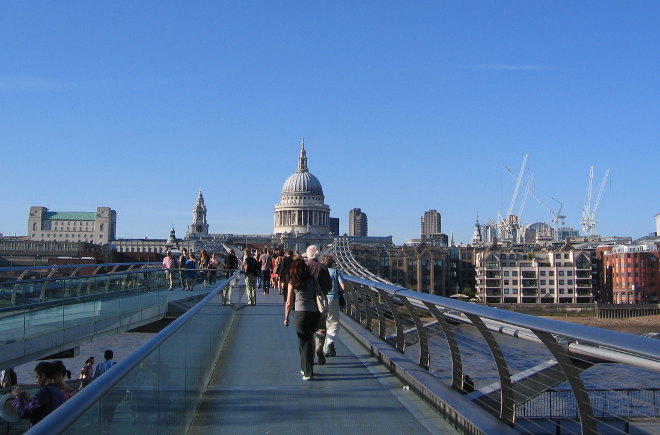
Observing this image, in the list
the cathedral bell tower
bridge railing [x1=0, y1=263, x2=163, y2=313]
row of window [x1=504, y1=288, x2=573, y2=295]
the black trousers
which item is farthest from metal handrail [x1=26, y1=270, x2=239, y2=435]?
the cathedral bell tower

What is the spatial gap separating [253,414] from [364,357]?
3259 millimetres

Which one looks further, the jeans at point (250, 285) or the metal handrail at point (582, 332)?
the jeans at point (250, 285)

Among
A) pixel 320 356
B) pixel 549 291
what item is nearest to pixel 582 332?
pixel 320 356

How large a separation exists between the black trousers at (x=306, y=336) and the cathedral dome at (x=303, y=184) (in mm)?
147970

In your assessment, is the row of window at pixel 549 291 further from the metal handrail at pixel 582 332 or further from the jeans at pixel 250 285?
the metal handrail at pixel 582 332

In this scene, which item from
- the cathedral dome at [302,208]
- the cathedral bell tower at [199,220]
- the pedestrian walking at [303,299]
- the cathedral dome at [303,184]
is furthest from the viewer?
the cathedral bell tower at [199,220]

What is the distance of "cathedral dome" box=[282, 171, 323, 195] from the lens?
157 m

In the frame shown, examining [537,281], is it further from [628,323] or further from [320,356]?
[320,356]

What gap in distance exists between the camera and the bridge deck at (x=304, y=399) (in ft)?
17.5

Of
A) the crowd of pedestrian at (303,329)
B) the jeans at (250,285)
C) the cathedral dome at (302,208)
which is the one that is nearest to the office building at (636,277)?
the cathedral dome at (302,208)

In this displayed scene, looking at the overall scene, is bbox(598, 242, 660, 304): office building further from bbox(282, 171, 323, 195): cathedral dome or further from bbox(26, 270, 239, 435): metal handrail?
bbox(26, 270, 239, 435): metal handrail

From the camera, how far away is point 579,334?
349cm

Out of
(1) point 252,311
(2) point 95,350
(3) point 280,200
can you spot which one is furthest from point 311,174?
(1) point 252,311

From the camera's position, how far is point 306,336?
7523mm
